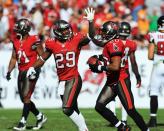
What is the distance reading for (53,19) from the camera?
19.4 m

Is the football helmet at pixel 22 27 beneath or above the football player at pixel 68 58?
above

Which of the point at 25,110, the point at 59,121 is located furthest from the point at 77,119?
the point at 59,121

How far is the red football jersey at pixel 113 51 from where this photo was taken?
10000 millimetres

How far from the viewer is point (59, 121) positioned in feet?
43.4

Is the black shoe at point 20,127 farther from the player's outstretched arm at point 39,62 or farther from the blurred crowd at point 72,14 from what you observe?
the blurred crowd at point 72,14

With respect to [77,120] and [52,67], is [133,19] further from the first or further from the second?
[77,120]

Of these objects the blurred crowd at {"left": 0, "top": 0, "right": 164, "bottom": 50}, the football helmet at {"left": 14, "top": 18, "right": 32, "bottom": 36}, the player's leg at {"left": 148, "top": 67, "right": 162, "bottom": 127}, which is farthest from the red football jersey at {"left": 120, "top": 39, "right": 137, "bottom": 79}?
the blurred crowd at {"left": 0, "top": 0, "right": 164, "bottom": 50}

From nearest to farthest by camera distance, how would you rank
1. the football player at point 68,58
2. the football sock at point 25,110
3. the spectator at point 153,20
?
the football player at point 68,58 → the football sock at point 25,110 → the spectator at point 153,20

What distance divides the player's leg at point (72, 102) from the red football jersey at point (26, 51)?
1485mm

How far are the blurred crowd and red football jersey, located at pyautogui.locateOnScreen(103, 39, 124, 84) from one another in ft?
25.6

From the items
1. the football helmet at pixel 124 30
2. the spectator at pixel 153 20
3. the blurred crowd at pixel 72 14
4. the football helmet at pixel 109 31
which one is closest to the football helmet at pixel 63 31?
the football helmet at pixel 109 31

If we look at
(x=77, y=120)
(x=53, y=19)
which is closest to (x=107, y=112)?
(x=77, y=120)

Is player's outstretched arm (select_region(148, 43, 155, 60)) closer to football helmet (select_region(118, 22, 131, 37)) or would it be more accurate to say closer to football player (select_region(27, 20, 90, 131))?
football helmet (select_region(118, 22, 131, 37))

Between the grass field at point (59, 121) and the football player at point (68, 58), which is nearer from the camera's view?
the football player at point (68, 58)
